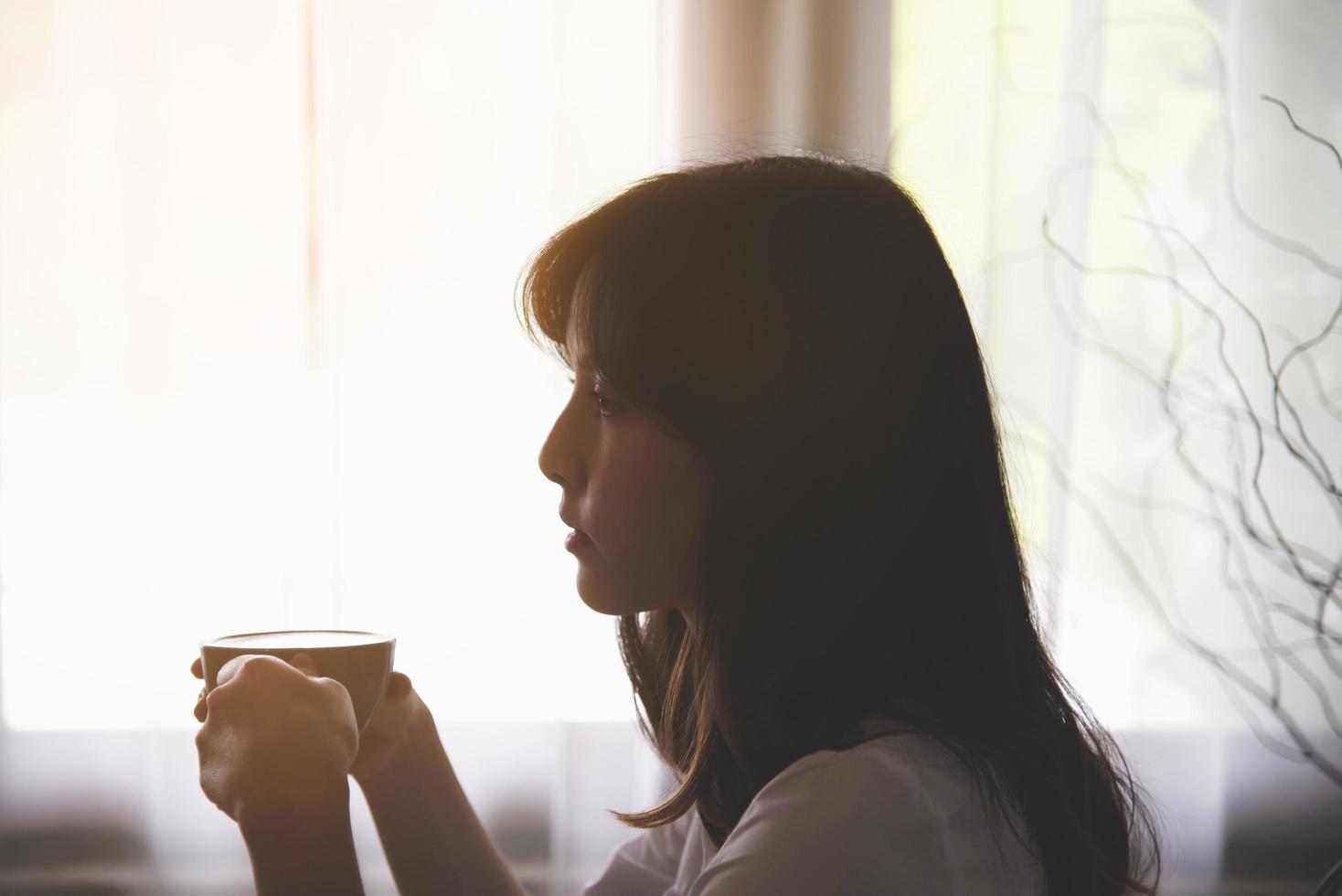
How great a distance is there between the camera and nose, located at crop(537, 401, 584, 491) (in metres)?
0.68

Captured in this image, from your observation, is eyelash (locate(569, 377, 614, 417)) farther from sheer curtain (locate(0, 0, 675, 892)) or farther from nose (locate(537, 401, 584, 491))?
sheer curtain (locate(0, 0, 675, 892))

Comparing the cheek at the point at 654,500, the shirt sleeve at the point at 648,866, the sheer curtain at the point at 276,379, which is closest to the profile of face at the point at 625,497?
the cheek at the point at 654,500

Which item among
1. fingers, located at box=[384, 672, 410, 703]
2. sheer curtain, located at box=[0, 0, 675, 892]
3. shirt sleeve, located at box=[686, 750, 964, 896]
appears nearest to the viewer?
shirt sleeve, located at box=[686, 750, 964, 896]

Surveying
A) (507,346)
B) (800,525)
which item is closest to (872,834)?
(800,525)

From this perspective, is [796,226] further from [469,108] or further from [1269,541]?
[1269,541]

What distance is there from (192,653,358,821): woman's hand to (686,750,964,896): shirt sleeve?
0.24 meters

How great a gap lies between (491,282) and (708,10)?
0.54 m

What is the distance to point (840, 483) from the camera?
0.63m

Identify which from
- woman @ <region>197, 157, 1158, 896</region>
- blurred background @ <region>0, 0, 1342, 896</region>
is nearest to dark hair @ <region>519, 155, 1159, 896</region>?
woman @ <region>197, 157, 1158, 896</region>

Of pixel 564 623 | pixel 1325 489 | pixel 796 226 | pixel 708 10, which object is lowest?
pixel 564 623

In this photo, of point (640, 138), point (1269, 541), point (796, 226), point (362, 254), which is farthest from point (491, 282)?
point (1269, 541)

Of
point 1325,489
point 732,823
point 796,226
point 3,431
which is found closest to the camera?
point 796,226

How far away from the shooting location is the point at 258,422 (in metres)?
1.51

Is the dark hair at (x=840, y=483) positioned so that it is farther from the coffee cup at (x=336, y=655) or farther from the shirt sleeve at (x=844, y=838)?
the coffee cup at (x=336, y=655)
